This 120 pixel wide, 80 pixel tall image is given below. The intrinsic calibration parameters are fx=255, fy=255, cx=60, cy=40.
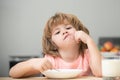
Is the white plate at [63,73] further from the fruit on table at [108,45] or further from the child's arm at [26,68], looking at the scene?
the fruit on table at [108,45]

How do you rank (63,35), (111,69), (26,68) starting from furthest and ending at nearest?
(63,35) < (26,68) < (111,69)

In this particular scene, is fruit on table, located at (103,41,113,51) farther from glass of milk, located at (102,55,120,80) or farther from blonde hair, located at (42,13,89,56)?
glass of milk, located at (102,55,120,80)

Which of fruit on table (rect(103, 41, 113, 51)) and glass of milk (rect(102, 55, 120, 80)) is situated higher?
fruit on table (rect(103, 41, 113, 51))

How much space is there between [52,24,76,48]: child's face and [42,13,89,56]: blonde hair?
0.02 metres

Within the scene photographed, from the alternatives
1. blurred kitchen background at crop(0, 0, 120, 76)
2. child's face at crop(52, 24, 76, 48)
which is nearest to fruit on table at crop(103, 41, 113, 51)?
blurred kitchen background at crop(0, 0, 120, 76)

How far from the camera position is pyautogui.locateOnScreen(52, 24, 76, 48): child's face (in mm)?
1260

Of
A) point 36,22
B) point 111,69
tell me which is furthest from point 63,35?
point 111,69

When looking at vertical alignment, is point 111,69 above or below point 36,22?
below

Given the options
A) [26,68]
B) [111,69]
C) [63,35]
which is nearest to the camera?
[111,69]

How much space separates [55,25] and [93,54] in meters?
0.24

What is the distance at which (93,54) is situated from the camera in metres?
1.20

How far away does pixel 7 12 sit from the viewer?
1.29 m

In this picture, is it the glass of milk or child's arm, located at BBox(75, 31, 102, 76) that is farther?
child's arm, located at BBox(75, 31, 102, 76)

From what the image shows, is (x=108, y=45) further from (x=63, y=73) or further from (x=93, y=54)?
(x=63, y=73)
